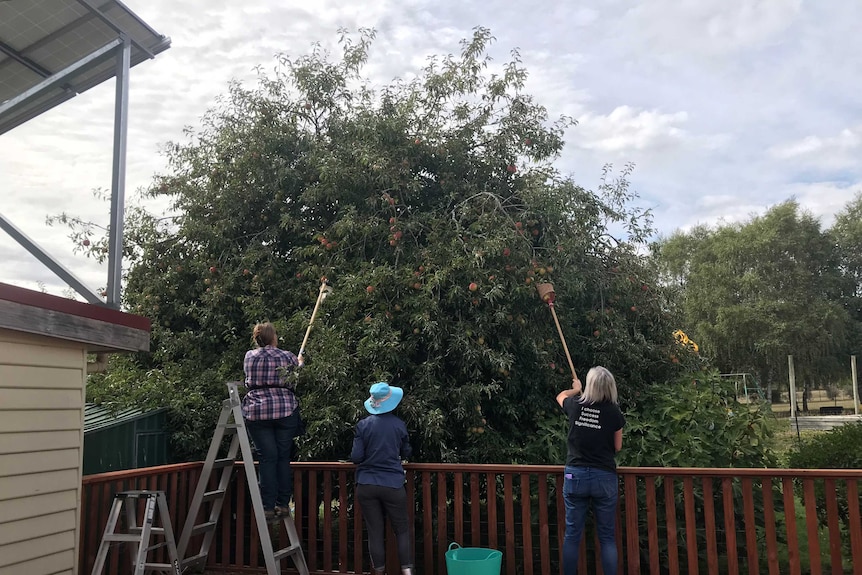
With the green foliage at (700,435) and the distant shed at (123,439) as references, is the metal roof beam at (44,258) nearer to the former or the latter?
the distant shed at (123,439)

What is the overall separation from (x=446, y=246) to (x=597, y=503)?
2.84 meters

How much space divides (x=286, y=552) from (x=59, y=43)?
393cm

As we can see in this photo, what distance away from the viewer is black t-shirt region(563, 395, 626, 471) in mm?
4570

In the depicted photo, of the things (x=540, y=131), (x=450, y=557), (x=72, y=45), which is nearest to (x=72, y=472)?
(x=450, y=557)

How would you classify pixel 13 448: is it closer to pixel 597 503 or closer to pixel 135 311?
pixel 597 503

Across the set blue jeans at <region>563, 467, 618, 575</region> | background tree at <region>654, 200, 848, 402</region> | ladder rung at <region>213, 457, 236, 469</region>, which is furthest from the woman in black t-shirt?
background tree at <region>654, 200, 848, 402</region>

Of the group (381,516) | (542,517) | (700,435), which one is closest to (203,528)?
(381,516)

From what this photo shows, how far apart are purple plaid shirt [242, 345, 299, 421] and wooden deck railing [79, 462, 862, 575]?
0.73 m

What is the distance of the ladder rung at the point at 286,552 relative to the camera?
4.91 metres

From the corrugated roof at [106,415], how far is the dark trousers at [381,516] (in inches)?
95.3

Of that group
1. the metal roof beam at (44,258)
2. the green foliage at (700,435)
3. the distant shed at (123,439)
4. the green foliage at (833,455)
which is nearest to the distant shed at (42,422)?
the metal roof beam at (44,258)

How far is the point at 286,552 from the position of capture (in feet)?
16.5

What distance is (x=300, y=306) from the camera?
7.31 metres

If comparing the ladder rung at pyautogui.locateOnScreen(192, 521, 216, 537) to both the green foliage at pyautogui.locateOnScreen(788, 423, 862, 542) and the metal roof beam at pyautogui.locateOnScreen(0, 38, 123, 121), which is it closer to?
the metal roof beam at pyautogui.locateOnScreen(0, 38, 123, 121)
